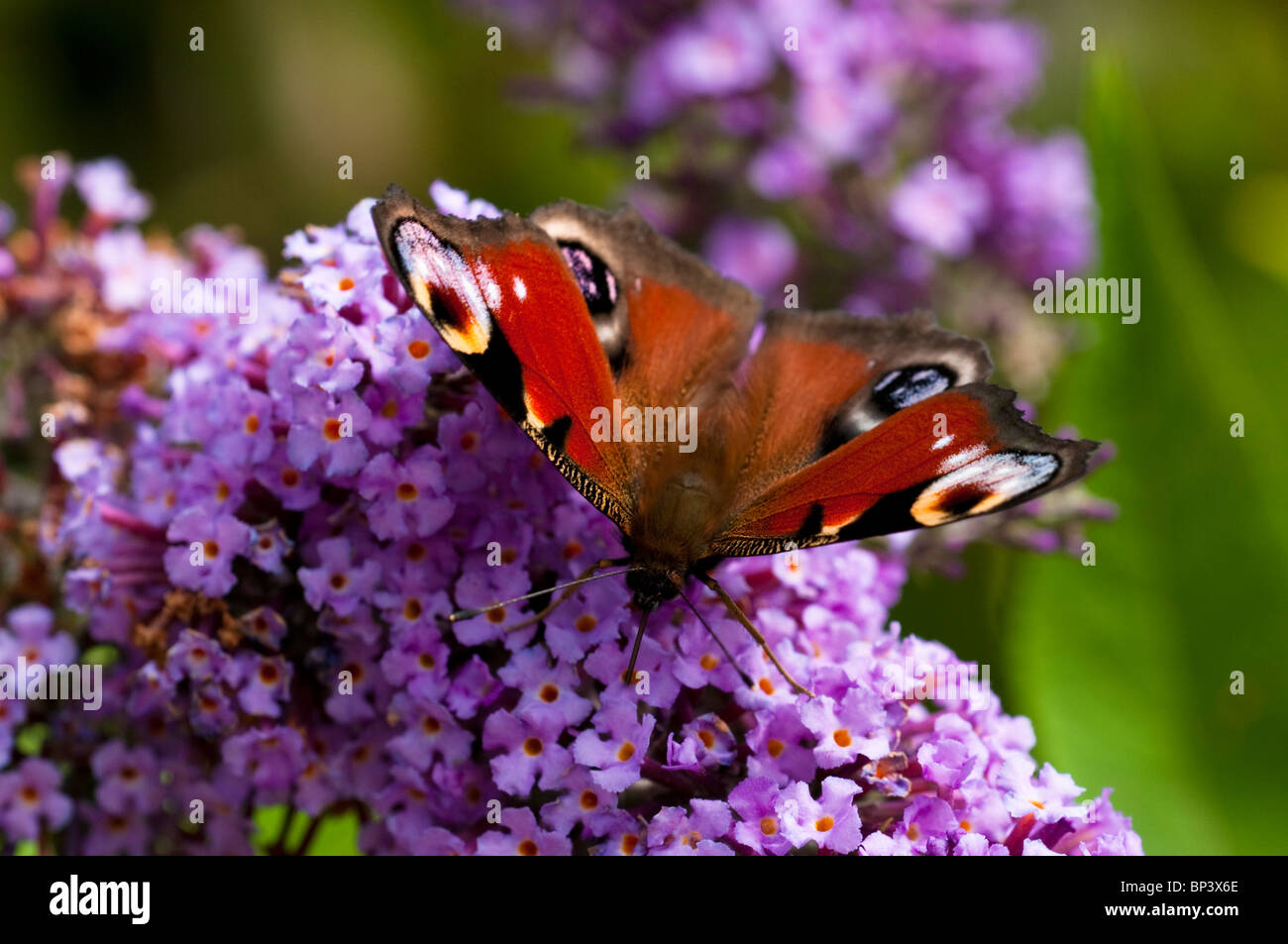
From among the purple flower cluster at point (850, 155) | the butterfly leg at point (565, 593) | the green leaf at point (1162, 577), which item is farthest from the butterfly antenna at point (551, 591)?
the purple flower cluster at point (850, 155)

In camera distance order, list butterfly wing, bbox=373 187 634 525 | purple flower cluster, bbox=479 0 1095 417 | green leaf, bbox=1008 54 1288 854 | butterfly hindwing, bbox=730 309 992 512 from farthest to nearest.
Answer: purple flower cluster, bbox=479 0 1095 417, green leaf, bbox=1008 54 1288 854, butterfly hindwing, bbox=730 309 992 512, butterfly wing, bbox=373 187 634 525

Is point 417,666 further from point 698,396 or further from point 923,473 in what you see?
point 923,473

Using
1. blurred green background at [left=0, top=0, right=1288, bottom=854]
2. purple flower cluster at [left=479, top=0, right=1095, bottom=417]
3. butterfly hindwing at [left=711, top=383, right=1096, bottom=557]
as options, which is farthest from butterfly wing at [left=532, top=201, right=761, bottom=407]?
purple flower cluster at [left=479, top=0, right=1095, bottom=417]

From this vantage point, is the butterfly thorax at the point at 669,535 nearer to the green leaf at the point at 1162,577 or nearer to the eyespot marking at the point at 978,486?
the eyespot marking at the point at 978,486

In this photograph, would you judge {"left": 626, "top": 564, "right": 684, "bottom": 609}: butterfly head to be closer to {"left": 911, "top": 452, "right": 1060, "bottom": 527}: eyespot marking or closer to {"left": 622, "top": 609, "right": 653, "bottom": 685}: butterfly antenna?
{"left": 622, "top": 609, "right": 653, "bottom": 685}: butterfly antenna

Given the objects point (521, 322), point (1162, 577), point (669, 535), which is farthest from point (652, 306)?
point (1162, 577)
